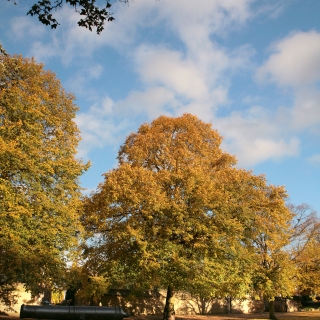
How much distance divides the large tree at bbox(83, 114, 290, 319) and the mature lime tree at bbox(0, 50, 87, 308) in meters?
2.60

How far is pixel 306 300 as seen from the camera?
46062 millimetres

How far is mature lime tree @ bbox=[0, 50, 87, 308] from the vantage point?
1742cm

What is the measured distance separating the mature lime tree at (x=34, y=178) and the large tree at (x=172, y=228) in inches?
102

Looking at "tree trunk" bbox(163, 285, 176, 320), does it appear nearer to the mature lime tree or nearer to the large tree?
the large tree

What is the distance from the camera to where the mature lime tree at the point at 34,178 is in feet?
57.2

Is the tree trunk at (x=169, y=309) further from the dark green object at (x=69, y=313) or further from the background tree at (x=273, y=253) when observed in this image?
the dark green object at (x=69, y=313)

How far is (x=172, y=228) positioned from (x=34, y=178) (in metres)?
8.50

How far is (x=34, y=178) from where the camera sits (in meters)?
19.3

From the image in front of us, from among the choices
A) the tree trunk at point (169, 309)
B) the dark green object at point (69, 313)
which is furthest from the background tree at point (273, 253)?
the dark green object at point (69, 313)

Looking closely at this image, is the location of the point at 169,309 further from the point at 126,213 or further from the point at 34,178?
the point at 34,178

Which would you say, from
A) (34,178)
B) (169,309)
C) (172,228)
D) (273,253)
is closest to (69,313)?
(34,178)

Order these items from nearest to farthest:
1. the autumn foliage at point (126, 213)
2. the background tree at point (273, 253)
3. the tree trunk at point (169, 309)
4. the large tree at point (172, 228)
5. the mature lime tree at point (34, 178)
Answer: the mature lime tree at point (34, 178) < the autumn foliage at point (126, 213) < the large tree at point (172, 228) < the tree trunk at point (169, 309) < the background tree at point (273, 253)

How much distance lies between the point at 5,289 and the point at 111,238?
21.9ft

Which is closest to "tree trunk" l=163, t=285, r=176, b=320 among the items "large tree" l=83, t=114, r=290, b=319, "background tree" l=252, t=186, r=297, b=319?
"large tree" l=83, t=114, r=290, b=319
